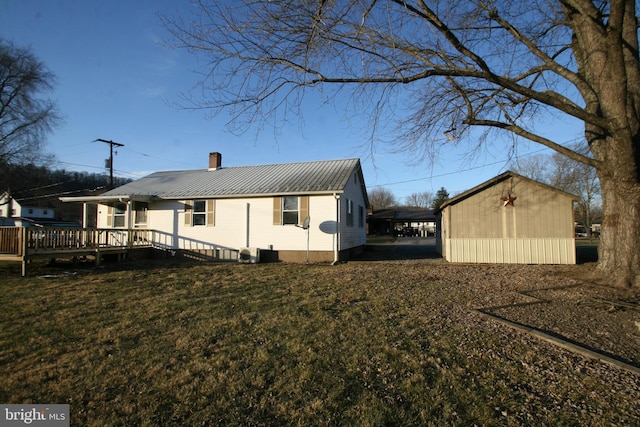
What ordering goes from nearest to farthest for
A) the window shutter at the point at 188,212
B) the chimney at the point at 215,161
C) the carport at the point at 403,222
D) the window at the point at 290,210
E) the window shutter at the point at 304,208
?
the window shutter at the point at 304,208 → the window at the point at 290,210 → the window shutter at the point at 188,212 → the chimney at the point at 215,161 → the carport at the point at 403,222

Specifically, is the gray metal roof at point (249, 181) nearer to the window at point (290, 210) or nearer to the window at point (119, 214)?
the window at point (290, 210)

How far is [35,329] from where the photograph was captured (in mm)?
5082

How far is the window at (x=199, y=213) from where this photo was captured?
52.4 ft

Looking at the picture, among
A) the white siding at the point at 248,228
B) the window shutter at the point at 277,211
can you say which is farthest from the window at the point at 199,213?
the window shutter at the point at 277,211

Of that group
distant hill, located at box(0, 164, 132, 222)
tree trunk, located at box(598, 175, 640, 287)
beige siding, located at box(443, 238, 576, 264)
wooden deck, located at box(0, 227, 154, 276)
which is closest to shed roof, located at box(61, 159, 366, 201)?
wooden deck, located at box(0, 227, 154, 276)

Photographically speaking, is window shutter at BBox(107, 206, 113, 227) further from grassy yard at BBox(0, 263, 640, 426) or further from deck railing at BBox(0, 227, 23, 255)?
grassy yard at BBox(0, 263, 640, 426)

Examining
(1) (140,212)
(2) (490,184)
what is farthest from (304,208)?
(1) (140,212)

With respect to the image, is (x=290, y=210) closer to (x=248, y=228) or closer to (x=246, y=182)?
(x=248, y=228)

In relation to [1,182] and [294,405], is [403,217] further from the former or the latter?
[294,405]

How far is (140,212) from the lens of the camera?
17141 millimetres

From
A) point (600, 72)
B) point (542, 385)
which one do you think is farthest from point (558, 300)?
point (600, 72)

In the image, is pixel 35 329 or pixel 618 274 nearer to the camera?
pixel 35 329

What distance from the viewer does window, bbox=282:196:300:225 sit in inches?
578

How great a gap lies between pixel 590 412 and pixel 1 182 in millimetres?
32464
